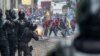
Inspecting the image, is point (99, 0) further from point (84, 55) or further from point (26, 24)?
point (26, 24)

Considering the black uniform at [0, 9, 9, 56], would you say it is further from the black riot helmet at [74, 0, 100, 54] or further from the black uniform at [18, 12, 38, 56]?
the black riot helmet at [74, 0, 100, 54]

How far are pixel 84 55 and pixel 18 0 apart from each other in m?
37.2

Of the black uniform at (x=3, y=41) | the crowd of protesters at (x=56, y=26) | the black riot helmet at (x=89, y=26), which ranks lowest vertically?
the crowd of protesters at (x=56, y=26)

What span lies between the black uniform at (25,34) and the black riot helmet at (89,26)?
10065 millimetres

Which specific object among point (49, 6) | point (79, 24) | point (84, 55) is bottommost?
point (49, 6)

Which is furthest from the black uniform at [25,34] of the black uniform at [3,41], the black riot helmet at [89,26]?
the black riot helmet at [89,26]

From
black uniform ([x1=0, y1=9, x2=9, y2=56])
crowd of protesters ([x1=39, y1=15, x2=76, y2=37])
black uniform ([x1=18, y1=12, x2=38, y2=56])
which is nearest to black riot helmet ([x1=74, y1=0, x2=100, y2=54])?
black uniform ([x1=0, y1=9, x2=9, y2=56])

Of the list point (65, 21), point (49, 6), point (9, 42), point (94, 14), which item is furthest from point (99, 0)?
point (49, 6)

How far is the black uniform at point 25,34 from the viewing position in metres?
12.1

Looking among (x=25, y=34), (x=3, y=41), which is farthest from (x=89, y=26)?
(x=25, y=34)

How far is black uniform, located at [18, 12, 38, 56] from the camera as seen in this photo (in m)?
12.1

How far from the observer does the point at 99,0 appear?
6.57 ft

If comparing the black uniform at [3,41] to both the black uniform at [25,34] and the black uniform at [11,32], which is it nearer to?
the black uniform at [11,32]

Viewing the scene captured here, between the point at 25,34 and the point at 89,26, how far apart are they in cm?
1017
